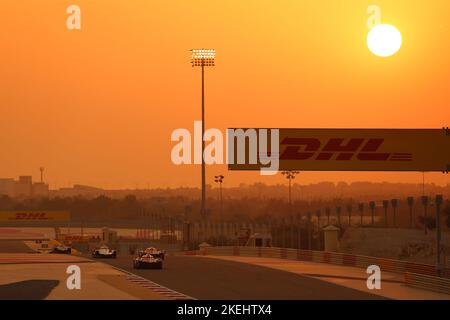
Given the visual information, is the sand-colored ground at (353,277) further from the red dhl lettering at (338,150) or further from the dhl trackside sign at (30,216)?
the dhl trackside sign at (30,216)

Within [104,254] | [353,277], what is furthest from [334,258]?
[104,254]

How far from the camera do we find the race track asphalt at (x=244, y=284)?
107 feet

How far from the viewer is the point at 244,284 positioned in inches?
1497

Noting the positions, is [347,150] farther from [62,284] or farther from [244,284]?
[62,284]

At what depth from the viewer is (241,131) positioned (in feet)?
128

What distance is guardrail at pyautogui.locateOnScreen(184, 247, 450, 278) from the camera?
4309 cm

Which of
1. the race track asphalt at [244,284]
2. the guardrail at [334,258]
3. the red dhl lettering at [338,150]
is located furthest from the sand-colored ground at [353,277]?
the red dhl lettering at [338,150]

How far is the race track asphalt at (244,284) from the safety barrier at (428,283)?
307cm

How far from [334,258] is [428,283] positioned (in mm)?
18039
